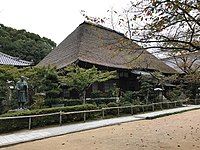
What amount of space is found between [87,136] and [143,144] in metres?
2.24

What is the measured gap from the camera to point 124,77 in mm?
25531

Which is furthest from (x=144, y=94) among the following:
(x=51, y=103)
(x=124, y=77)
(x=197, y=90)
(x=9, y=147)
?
(x=9, y=147)

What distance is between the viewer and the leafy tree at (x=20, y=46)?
115 feet

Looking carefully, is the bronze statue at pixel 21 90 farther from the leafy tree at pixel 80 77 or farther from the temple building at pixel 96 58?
the temple building at pixel 96 58

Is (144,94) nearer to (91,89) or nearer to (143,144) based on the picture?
(91,89)

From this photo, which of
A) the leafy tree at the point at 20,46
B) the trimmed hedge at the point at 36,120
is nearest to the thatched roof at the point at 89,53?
the trimmed hedge at the point at 36,120

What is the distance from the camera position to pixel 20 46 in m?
36.1

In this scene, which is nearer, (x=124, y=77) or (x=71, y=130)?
(x=71, y=130)

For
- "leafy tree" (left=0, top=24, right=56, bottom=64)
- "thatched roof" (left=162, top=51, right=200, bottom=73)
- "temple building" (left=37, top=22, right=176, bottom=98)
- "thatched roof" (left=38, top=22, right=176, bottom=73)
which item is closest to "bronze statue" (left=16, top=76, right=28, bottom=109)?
"temple building" (left=37, top=22, right=176, bottom=98)

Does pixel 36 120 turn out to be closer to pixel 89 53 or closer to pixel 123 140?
pixel 123 140

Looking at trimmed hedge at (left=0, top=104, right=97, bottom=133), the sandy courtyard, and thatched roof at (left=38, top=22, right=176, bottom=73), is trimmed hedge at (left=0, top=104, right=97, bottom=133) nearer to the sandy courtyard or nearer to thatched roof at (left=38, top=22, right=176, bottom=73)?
the sandy courtyard

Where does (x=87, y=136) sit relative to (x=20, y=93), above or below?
below

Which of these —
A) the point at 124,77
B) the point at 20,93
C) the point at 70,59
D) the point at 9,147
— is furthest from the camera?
the point at 124,77

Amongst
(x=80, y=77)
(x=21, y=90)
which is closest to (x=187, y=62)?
(x=80, y=77)
